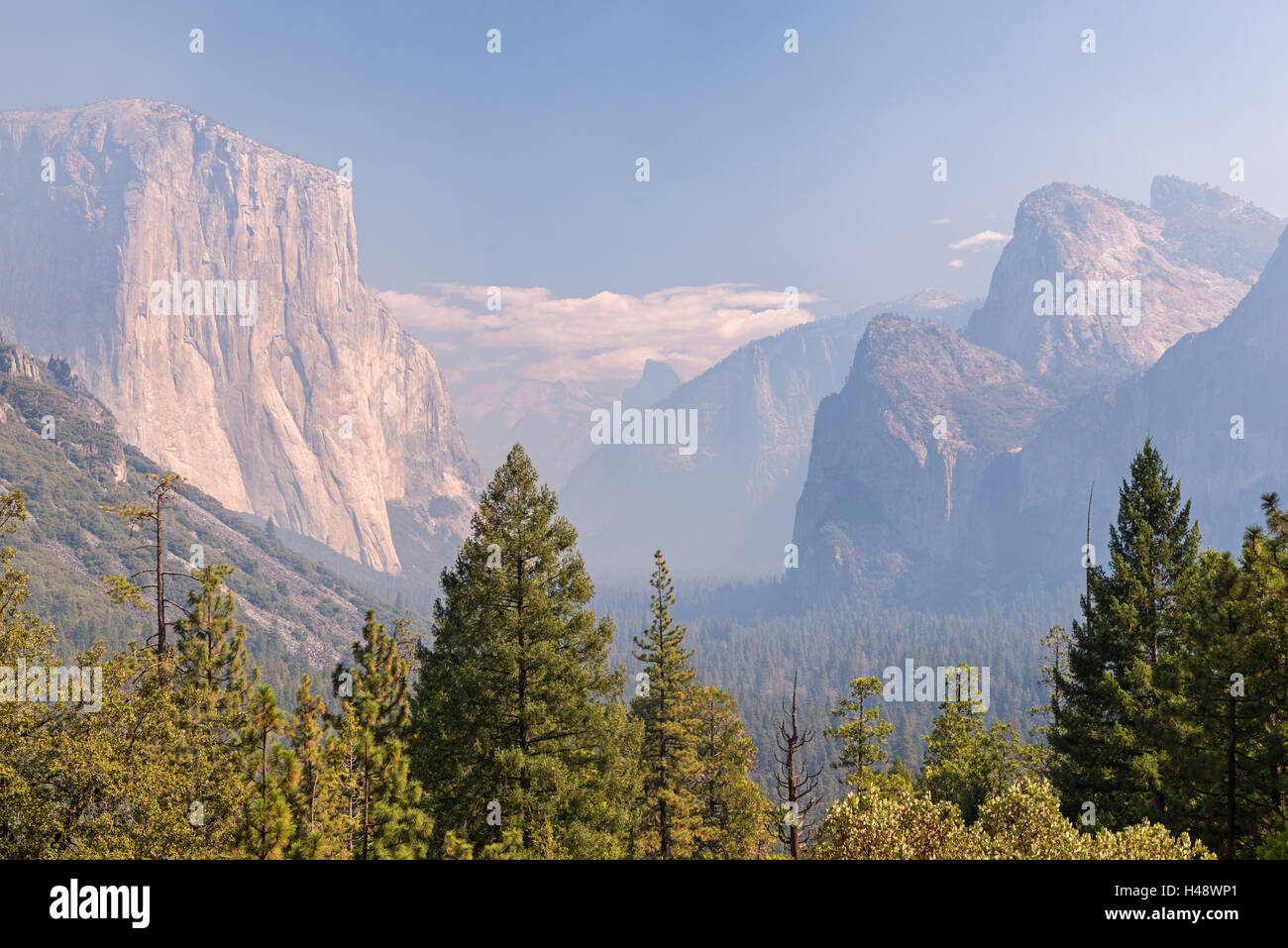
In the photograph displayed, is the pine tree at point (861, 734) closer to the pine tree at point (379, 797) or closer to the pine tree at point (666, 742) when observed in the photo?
the pine tree at point (666, 742)

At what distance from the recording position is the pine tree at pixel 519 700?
966 inches

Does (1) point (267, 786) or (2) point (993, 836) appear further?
(1) point (267, 786)

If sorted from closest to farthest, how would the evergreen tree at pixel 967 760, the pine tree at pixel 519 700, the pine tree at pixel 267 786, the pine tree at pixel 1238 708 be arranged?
the pine tree at pixel 267 786 < the pine tree at pixel 1238 708 < the pine tree at pixel 519 700 < the evergreen tree at pixel 967 760

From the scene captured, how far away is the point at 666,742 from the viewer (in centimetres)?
4103

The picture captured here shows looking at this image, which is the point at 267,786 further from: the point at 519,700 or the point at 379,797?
the point at 519,700

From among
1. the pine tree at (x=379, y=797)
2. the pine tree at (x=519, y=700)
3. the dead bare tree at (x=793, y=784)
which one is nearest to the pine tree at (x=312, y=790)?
the pine tree at (x=379, y=797)

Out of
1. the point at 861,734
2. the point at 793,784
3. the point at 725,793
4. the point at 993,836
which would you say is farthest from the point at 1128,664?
the point at 725,793

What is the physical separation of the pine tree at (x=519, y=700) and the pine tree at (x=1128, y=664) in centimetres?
1878

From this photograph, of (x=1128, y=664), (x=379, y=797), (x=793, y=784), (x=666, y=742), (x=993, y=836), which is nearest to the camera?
(x=793, y=784)

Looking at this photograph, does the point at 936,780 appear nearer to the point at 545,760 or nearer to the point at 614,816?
the point at 614,816

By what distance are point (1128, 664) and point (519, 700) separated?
2487 centimetres

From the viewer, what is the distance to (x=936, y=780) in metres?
40.9

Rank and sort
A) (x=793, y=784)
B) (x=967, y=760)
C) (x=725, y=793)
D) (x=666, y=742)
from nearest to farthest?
1. (x=793, y=784)
2. (x=666, y=742)
3. (x=967, y=760)
4. (x=725, y=793)
